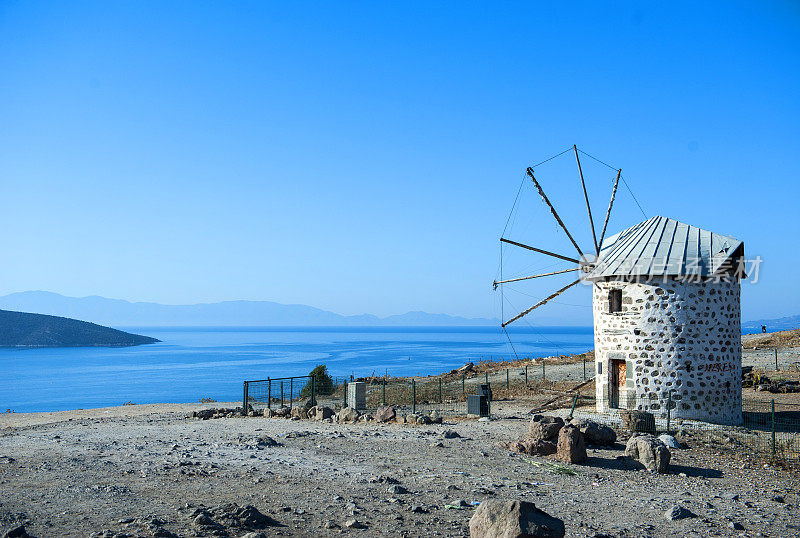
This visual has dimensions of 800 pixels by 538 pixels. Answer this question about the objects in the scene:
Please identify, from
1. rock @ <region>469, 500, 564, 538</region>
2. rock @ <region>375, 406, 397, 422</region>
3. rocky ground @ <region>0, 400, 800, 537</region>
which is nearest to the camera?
rock @ <region>469, 500, 564, 538</region>

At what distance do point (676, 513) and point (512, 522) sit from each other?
4434mm

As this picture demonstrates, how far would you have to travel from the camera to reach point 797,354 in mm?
37719

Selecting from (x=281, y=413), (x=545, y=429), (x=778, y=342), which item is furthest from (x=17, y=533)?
(x=778, y=342)

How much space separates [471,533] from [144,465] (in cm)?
831

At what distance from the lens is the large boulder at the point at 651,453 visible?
14.0 metres

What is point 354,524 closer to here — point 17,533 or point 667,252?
point 17,533

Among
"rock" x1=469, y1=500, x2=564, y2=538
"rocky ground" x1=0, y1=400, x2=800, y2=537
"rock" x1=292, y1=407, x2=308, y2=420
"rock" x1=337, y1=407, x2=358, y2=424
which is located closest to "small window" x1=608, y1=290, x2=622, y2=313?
"rocky ground" x1=0, y1=400, x2=800, y2=537

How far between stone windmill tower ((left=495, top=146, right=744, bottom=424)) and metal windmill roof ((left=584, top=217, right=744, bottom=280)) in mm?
33

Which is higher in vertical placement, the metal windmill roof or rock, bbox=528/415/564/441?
the metal windmill roof

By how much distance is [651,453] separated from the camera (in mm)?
14164

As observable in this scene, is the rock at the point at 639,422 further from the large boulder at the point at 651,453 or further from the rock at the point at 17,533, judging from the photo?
the rock at the point at 17,533

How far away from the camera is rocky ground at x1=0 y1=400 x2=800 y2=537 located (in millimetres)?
9406

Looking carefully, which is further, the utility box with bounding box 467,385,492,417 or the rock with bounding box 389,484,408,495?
the utility box with bounding box 467,385,492,417

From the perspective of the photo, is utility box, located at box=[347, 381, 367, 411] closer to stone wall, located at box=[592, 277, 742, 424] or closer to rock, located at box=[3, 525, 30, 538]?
stone wall, located at box=[592, 277, 742, 424]
